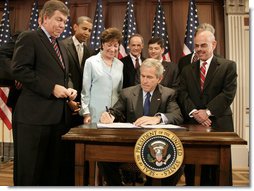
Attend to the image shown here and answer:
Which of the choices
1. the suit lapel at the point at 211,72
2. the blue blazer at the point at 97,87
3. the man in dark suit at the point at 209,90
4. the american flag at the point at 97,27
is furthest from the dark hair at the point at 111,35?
the american flag at the point at 97,27

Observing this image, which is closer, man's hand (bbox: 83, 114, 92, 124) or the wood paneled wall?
man's hand (bbox: 83, 114, 92, 124)

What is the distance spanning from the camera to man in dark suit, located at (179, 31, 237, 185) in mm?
2492

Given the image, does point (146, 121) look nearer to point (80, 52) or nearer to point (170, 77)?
point (170, 77)

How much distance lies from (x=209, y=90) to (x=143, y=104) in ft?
1.98

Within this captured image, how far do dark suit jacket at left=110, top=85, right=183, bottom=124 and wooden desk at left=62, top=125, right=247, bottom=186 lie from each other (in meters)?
0.54

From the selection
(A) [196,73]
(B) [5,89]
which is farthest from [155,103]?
(B) [5,89]

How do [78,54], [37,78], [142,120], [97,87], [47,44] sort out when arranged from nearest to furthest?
[142,120], [37,78], [47,44], [97,87], [78,54]

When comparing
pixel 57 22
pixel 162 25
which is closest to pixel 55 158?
pixel 57 22

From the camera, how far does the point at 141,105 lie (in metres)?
2.30

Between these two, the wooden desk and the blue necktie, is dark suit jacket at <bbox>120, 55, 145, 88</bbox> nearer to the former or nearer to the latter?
the blue necktie

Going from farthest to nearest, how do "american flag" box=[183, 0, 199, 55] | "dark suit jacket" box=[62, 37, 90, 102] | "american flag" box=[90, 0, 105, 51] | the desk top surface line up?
1. "american flag" box=[90, 0, 105, 51]
2. "american flag" box=[183, 0, 199, 55]
3. "dark suit jacket" box=[62, 37, 90, 102]
4. the desk top surface

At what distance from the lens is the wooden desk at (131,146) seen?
5.41 ft

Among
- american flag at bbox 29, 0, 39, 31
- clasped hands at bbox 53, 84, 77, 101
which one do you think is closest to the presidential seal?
clasped hands at bbox 53, 84, 77, 101

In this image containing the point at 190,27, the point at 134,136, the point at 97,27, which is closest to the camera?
the point at 134,136
